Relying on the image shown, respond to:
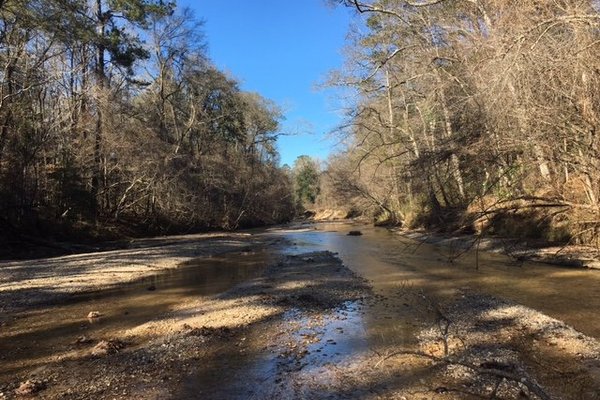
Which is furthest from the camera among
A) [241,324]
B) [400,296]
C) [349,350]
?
[400,296]

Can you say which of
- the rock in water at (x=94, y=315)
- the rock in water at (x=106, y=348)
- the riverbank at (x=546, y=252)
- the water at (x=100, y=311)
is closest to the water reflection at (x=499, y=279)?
the riverbank at (x=546, y=252)

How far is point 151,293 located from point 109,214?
1969 centimetres

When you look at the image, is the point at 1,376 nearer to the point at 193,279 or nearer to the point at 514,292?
the point at 193,279

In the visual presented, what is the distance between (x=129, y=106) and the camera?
98.3 feet

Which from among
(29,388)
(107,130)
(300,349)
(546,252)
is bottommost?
(300,349)

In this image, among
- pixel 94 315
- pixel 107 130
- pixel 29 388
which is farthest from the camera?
pixel 107 130

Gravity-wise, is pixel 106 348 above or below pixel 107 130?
below

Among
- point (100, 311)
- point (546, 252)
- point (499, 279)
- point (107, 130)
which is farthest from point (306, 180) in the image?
point (100, 311)

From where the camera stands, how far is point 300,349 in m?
7.19

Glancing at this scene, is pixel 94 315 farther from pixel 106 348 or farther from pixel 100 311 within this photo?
pixel 106 348

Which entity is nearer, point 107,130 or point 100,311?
point 100,311

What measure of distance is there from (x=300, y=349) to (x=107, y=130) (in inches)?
927

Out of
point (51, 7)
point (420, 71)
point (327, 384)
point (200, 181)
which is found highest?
point (51, 7)

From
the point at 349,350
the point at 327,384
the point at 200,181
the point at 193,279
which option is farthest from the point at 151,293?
the point at 200,181
